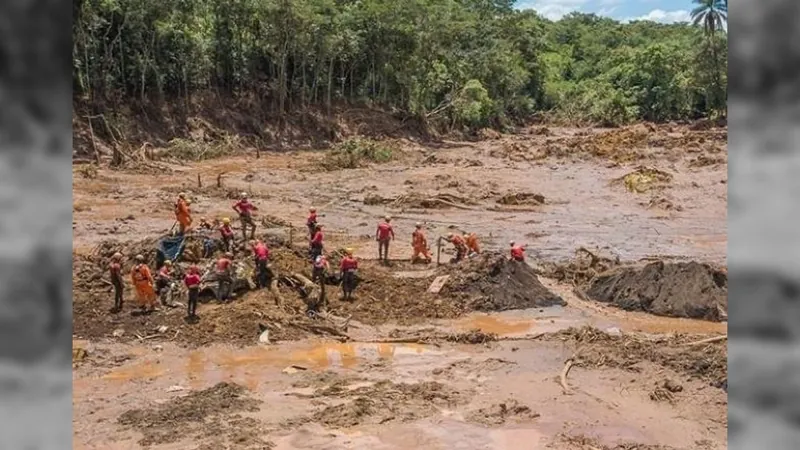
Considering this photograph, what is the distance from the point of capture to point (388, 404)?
1170 centimetres

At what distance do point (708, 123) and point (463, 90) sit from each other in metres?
19.1

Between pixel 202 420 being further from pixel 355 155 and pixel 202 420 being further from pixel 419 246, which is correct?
pixel 355 155

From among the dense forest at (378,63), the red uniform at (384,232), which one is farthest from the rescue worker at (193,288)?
the dense forest at (378,63)

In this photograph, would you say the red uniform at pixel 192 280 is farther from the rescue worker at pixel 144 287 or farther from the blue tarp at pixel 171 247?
the blue tarp at pixel 171 247

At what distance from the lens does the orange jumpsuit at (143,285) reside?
49.8 ft

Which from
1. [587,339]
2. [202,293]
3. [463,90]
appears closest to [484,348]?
[587,339]

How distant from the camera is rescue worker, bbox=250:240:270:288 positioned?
16.3 m

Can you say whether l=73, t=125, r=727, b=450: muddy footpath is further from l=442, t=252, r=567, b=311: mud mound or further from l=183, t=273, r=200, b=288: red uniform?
l=183, t=273, r=200, b=288: red uniform

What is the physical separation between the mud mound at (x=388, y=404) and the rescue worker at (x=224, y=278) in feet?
15.7

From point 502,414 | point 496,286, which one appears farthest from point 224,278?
point 502,414

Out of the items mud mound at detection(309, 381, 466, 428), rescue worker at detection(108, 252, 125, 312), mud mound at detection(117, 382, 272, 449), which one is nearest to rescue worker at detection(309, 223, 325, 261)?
rescue worker at detection(108, 252, 125, 312)
